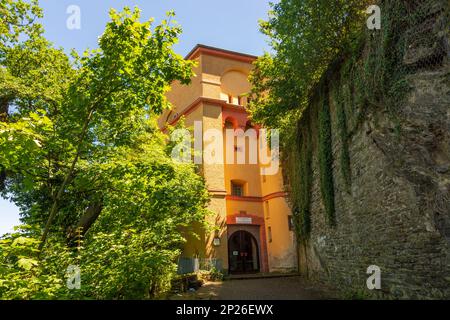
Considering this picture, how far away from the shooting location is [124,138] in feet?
21.9

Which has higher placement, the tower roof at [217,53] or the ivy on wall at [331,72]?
the tower roof at [217,53]

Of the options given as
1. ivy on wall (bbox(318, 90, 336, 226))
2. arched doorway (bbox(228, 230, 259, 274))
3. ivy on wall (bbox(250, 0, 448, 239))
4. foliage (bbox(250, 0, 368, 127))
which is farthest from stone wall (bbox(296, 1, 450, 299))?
arched doorway (bbox(228, 230, 259, 274))

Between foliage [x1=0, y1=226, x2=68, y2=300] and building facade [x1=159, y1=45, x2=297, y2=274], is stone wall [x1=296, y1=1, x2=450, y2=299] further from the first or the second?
building facade [x1=159, y1=45, x2=297, y2=274]

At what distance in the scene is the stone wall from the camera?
5.52 meters

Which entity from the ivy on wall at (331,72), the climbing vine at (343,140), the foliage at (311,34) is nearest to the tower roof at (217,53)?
the ivy on wall at (331,72)

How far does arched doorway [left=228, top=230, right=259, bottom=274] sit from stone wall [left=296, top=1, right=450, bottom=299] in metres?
11.4

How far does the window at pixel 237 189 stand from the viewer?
20.4 meters

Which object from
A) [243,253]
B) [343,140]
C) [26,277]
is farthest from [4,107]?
[243,253]

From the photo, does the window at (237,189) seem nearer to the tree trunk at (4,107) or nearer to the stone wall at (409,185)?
the stone wall at (409,185)

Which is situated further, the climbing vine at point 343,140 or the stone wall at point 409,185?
the climbing vine at point 343,140

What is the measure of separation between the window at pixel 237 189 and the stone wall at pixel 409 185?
40.5 ft

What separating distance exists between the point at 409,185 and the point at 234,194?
14.7 metres
